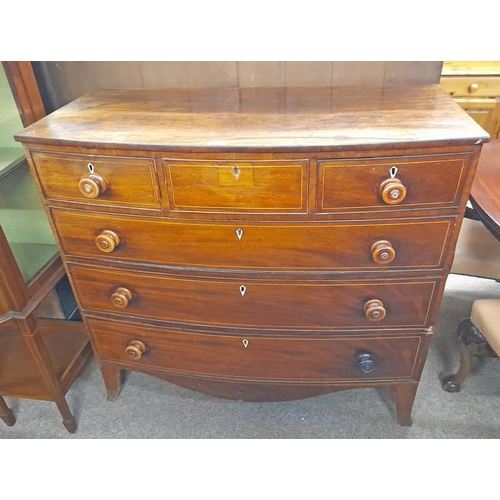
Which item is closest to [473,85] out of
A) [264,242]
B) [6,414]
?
[264,242]

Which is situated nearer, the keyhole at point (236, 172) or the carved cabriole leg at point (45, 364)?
the keyhole at point (236, 172)

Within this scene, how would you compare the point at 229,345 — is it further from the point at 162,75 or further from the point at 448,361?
the point at 448,361

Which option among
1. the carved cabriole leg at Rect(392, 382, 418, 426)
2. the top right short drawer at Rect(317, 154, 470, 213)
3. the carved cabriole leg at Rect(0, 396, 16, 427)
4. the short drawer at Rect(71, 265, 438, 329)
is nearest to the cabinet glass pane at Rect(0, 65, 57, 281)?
the short drawer at Rect(71, 265, 438, 329)

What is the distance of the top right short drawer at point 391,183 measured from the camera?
98 centimetres

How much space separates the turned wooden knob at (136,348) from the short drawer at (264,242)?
333 millimetres

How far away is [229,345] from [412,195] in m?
0.70

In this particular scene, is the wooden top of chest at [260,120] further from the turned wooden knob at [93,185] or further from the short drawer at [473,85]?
the short drawer at [473,85]

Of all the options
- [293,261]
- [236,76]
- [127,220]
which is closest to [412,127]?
[293,261]

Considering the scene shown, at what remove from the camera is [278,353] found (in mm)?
1345

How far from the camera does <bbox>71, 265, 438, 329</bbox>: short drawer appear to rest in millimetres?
1190

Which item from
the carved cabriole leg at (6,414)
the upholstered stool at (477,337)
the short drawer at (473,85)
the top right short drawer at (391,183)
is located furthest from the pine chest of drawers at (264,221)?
the short drawer at (473,85)

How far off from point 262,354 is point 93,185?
697mm

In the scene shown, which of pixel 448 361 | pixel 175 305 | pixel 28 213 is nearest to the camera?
pixel 175 305

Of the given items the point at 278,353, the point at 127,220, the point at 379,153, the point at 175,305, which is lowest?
the point at 278,353
